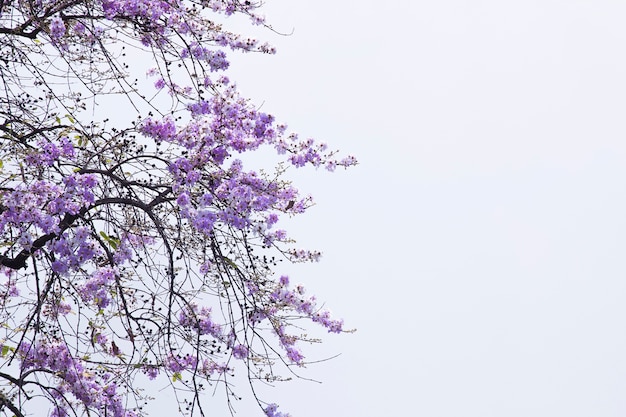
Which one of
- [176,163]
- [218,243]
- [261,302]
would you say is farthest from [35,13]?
[261,302]

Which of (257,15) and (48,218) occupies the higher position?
(257,15)

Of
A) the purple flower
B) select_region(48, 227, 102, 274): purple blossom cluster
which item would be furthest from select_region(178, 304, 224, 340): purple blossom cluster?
select_region(48, 227, 102, 274): purple blossom cluster

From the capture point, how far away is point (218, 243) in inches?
160

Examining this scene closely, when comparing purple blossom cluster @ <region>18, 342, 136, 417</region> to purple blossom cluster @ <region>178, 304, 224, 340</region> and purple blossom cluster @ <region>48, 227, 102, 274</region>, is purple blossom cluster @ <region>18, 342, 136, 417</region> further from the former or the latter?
purple blossom cluster @ <region>48, 227, 102, 274</region>

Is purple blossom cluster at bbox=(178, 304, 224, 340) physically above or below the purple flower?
above

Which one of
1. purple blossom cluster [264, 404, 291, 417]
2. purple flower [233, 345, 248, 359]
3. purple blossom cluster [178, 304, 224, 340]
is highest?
purple blossom cluster [178, 304, 224, 340]

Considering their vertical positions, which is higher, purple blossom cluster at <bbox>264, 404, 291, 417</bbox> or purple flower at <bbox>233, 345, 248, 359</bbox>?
purple flower at <bbox>233, 345, 248, 359</bbox>

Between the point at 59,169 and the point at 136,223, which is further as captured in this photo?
the point at 136,223

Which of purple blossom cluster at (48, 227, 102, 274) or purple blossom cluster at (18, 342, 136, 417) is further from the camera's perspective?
purple blossom cluster at (18, 342, 136, 417)

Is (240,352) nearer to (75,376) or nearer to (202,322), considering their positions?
(202,322)

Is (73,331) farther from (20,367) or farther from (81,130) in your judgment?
(81,130)

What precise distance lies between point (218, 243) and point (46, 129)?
1.18m

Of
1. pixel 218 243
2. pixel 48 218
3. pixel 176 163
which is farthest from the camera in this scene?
pixel 218 243

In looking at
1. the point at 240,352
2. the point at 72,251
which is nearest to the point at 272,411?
the point at 240,352
